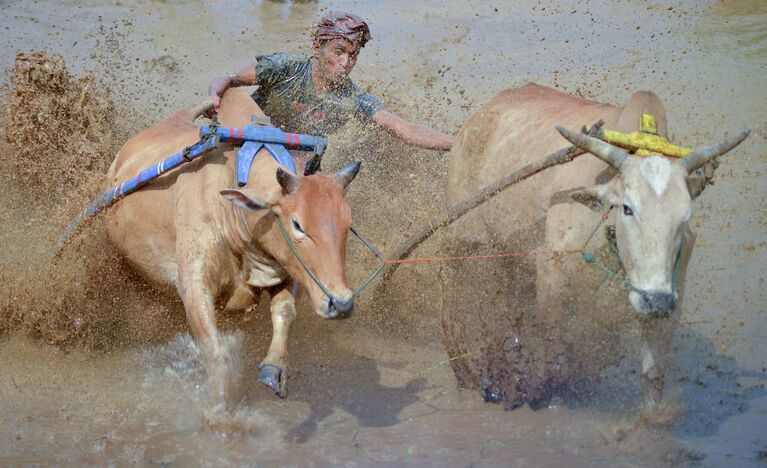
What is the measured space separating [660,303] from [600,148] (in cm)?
78

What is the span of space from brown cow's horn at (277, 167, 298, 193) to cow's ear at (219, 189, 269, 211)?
0.13 metres

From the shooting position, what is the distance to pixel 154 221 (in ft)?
17.7

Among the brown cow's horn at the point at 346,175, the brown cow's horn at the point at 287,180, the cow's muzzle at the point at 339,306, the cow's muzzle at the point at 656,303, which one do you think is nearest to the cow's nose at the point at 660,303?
the cow's muzzle at the point at 656,303

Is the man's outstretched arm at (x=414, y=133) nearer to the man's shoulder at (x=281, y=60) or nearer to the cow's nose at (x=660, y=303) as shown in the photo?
the man's shoulder at (x=281, y=60)

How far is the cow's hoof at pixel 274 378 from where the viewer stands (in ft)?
15.1

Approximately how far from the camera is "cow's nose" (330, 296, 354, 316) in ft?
14.1

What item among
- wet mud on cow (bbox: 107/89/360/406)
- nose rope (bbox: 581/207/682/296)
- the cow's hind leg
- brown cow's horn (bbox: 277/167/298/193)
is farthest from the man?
brown cow's horn (bbox: 277/167/298/193)

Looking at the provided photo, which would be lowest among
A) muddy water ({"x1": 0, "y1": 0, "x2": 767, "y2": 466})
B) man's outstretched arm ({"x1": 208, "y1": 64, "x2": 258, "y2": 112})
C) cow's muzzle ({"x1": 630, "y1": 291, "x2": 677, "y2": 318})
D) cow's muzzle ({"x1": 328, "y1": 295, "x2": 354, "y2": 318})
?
muddy water ({"x1": 0, "y1": 0, "x2": 767, "y2": 466})

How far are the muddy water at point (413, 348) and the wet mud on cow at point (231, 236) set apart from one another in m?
0.32

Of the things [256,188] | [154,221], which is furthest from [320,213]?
[154,221]

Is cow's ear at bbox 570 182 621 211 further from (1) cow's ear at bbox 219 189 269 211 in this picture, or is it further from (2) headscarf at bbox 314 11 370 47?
(2) headscarf at bbox 314 11 370 47

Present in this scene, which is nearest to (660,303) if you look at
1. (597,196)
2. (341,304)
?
(597,196)

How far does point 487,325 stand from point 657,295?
1409 millimetres

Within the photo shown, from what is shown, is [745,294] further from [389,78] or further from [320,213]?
[389,78]
